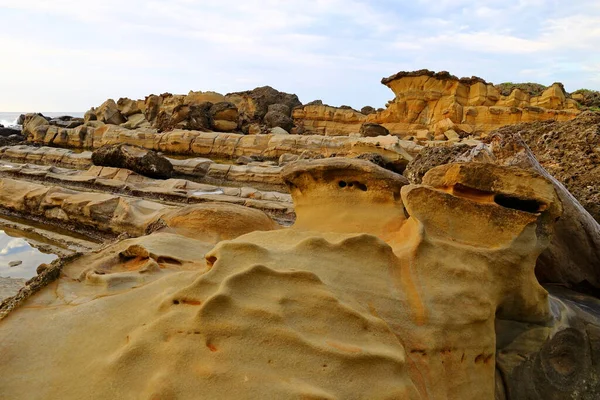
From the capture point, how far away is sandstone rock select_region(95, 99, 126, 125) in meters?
19.8

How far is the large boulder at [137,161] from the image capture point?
25.6 feet

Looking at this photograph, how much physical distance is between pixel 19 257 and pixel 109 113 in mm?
17603

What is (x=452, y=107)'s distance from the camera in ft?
52.1

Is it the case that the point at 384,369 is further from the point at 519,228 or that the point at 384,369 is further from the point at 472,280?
the point at 519,228

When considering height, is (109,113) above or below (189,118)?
below

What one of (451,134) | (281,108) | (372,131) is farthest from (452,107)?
(281,108)

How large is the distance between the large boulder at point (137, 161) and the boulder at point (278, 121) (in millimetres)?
10105

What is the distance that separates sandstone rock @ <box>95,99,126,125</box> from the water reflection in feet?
53.8

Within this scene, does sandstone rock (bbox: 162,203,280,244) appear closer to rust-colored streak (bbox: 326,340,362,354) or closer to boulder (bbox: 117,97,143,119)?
rust-colored streak (bbox: 326,340,362,354)

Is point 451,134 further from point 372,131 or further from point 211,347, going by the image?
point 211,347

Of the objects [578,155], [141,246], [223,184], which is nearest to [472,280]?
[141,246]

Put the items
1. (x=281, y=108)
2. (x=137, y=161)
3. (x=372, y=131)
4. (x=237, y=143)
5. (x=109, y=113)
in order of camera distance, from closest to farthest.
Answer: (x=137, y=161)
(x=237, y=143)
(x=372, y=131)
(x=281, y=108)
(x=109, y=113)

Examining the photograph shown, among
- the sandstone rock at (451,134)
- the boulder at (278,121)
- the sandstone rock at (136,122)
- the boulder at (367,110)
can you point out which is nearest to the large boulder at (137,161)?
the sandstone rock at (451,134)

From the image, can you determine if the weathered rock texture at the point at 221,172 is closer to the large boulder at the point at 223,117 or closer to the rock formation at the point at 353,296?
the rock formation at the point at 353,296
